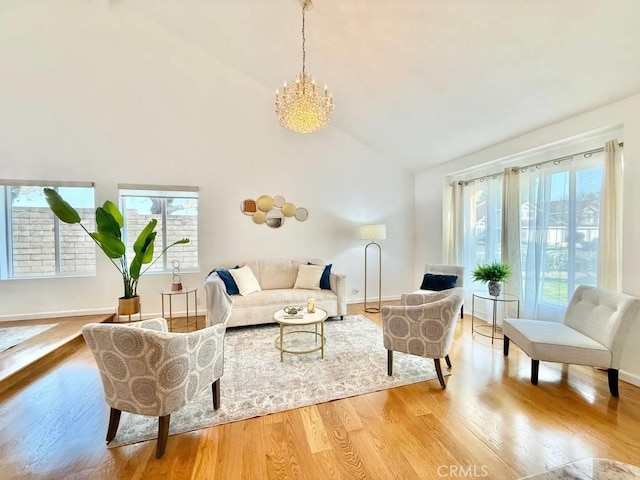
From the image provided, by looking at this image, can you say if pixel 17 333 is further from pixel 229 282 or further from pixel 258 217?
pixel 258 217

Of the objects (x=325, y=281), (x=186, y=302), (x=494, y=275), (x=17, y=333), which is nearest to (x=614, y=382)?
(x=494, y=275)

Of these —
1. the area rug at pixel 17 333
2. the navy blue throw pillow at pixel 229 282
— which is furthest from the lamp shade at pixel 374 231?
the area rug at pixel 17 333

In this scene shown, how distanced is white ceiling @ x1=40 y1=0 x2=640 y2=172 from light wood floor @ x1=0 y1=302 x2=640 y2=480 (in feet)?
9.15

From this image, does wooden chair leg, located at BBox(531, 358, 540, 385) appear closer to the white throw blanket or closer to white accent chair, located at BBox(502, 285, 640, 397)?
white accent chair, located at BBox(502, 285, 640, 397)

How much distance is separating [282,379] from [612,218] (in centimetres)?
350

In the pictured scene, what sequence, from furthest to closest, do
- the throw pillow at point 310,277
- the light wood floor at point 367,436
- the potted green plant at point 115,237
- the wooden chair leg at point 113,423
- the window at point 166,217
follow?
the throw pillow at point 310,277, the window at point 166,217, the potted green plant at point 115,237, the wooden chair leg at point 113,423, the light wood floor at point 367,436

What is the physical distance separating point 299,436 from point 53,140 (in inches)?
197

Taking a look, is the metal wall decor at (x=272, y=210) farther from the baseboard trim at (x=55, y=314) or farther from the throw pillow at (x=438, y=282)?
the baseboard trim at (x=55, y=314)

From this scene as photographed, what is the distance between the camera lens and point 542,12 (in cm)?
202

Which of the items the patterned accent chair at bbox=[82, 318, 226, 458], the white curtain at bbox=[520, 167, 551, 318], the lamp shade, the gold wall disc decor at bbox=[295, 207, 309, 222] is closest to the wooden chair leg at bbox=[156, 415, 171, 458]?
the patterned accent chair at bbox=[82, 318, 226, 458]

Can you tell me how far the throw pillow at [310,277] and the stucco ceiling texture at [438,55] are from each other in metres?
2.54

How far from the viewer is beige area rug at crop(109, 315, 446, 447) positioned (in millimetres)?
1947

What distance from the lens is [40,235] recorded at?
12.8ft

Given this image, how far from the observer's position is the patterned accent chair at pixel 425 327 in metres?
2.29
